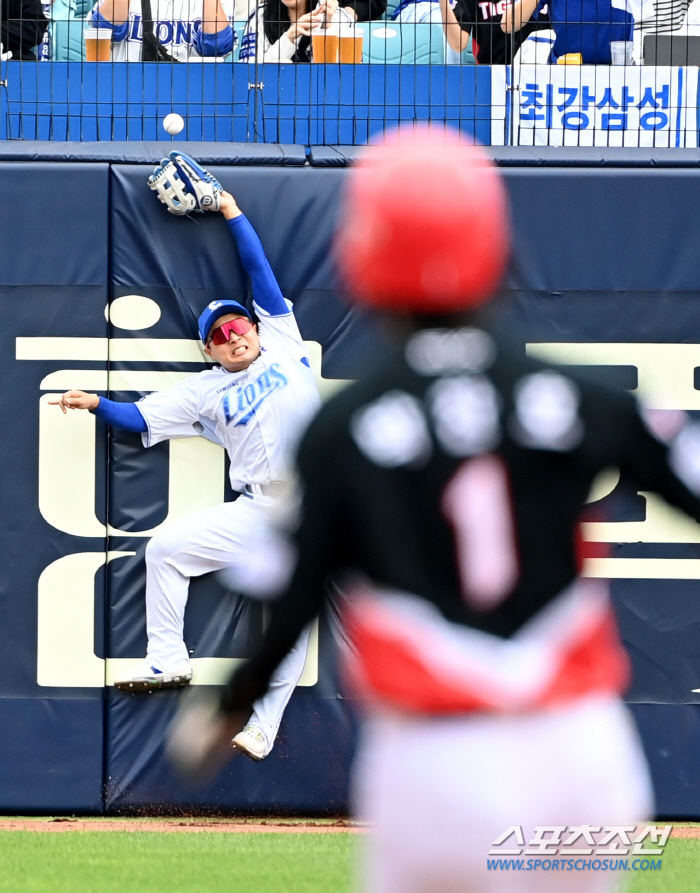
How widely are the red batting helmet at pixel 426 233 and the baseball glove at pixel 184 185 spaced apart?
4927 millimetres

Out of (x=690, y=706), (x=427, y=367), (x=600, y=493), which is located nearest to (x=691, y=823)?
(x=690, y=706)

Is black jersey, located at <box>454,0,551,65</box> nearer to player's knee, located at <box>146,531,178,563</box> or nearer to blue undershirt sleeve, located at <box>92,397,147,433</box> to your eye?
blue undershirt sleeve, located at <box>92,397,147,433</box>

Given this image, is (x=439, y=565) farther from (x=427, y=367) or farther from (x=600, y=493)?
(x=600, y=493)

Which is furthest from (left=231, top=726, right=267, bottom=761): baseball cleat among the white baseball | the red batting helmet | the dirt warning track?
the red batting helmet

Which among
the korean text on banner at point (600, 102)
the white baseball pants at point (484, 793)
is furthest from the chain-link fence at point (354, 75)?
the white baseball pants at point (484, 793)

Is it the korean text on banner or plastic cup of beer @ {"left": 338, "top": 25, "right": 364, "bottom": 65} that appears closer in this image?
the korean text on banner

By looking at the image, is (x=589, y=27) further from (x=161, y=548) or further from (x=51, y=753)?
(x=51, y=753)

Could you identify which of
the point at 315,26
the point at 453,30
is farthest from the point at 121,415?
the point at 453,30

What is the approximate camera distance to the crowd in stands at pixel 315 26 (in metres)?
8.19

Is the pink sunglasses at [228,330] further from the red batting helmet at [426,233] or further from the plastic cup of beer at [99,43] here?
the red batting helmet at [426,233]

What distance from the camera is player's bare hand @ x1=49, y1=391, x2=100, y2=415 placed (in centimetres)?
686

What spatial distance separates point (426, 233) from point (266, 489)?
5.02 metres

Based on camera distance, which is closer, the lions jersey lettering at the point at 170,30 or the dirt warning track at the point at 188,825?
the dirt warning track at the point at 188,825

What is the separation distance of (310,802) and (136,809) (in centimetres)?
92
